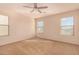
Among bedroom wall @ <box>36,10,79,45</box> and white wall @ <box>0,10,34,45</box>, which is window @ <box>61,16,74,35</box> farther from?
white wall @ <box>0,10,34,45</box>

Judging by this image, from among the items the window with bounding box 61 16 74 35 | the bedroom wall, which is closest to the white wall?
the bedroom wall

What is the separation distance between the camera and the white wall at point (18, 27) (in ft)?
8.94

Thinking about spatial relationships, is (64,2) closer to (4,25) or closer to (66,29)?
(66,29)

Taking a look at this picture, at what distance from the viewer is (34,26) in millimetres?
2762

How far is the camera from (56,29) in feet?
9.03

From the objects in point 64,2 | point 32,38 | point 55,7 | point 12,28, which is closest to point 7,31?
point 12,28

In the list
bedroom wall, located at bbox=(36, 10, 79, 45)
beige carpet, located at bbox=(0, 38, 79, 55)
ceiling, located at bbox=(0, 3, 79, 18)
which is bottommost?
beige carpet, located at bbox=(0, 38, 79, 55)

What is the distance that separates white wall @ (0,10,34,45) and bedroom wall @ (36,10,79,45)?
182 mm

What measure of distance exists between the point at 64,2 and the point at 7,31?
1154mm

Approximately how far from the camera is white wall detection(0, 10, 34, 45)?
272 cm

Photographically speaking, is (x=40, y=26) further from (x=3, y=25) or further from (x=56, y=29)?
(x=3, y=25)

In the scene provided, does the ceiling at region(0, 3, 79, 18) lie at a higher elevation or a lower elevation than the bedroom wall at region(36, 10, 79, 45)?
higher

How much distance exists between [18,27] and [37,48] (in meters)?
0.51

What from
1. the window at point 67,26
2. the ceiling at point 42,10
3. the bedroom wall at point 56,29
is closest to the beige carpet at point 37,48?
the bedroom wall at point 56,29
